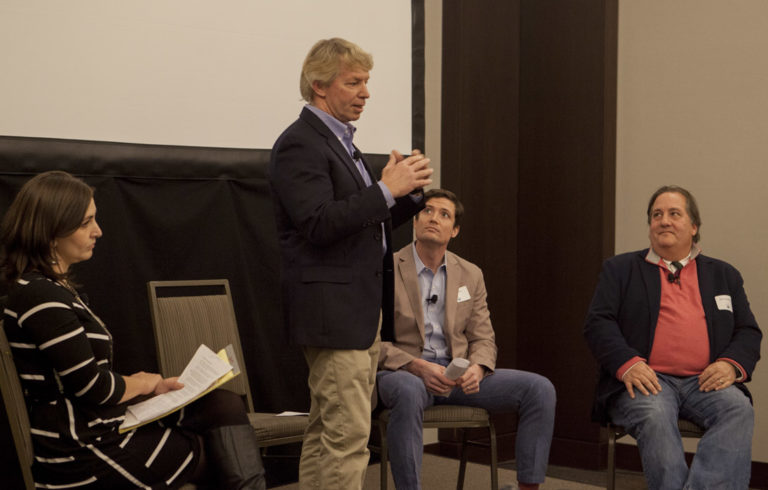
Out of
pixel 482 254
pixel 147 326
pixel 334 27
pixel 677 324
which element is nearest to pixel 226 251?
pixel 147 326

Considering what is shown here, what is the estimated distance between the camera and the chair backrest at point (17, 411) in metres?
2.11

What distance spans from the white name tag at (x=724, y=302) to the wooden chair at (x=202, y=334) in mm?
1593

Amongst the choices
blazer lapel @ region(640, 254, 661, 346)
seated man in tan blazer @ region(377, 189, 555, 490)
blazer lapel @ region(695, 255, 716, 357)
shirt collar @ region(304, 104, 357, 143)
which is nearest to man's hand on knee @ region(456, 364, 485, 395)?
seated man in tan blazer @ region(377, 189, 555, 490)

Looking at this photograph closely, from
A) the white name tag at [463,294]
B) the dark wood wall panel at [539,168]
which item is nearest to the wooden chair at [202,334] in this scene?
the white name tag at [463,294]

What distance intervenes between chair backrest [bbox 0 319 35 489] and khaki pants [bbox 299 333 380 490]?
0.77m

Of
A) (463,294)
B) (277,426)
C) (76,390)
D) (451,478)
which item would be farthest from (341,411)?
(451,478)

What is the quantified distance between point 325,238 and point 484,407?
121 cm

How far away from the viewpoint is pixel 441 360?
340 cm

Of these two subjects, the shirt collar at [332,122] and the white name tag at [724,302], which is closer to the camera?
the shirt collar at [332,122]

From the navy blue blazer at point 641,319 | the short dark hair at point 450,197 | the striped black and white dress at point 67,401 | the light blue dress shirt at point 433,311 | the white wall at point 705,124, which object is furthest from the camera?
the white wall at point 705,124

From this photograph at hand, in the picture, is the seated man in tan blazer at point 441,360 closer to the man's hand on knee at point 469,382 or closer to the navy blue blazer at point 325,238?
the man's hand on knee at point 469,382

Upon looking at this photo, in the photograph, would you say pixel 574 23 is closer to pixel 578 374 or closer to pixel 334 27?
pixel 334 27

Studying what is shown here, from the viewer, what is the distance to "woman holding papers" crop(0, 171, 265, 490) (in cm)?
209

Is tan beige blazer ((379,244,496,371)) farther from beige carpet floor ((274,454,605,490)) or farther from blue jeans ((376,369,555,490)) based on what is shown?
beige carpet floor ((274,454,605,490))
